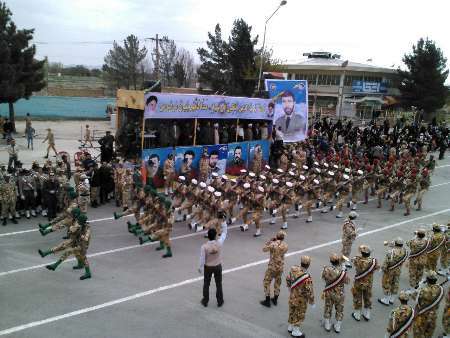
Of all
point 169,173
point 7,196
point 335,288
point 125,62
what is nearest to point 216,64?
point 125,62

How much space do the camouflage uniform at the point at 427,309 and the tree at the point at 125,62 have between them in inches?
2158

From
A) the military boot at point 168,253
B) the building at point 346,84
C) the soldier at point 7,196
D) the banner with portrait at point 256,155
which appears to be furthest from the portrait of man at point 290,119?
the building at point 346,84

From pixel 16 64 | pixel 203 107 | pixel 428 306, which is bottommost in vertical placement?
pixel 428 306

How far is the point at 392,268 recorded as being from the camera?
8531 mm

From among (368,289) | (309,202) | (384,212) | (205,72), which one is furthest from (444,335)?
(205,72)

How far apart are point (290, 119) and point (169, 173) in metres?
7.86

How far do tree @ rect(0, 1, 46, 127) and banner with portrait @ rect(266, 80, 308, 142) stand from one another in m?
16.1

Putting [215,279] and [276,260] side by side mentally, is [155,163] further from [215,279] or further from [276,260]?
[276,260]

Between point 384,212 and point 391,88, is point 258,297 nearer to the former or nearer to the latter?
point 384,212

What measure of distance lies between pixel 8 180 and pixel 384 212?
1292 centimetres

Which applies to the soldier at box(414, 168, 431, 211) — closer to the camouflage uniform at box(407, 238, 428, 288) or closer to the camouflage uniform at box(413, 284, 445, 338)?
the camouflage uniform at box(407, 238, 428, 288)

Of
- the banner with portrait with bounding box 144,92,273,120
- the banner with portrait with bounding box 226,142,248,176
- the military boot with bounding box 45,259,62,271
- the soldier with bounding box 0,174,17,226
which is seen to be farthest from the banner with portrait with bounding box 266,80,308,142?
the military boot with bounding box 45,259,62,271

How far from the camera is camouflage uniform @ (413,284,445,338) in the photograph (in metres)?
6.80

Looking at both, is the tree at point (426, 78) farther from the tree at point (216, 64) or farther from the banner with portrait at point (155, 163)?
the banner with portrait at point (155, 163)
